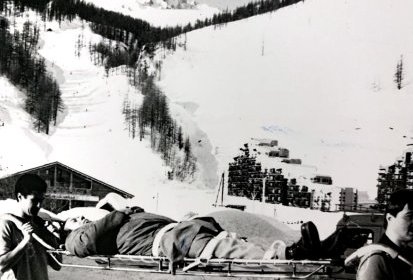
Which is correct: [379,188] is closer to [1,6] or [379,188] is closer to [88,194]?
[88,194]

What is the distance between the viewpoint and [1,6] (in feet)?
12.3

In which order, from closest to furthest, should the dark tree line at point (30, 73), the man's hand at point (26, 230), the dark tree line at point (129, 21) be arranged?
the man's hand at point (26, 230) < the dark tree line at point (129, 21) < the dark tree line at point (30, 73)

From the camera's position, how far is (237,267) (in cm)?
225

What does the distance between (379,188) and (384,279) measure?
1211mm

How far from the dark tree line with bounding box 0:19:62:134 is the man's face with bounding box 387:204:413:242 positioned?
232 cm

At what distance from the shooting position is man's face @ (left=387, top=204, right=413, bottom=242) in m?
1.49

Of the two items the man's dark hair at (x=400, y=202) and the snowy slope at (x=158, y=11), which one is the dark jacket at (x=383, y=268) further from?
the snowy slope at (x=158, y=11)

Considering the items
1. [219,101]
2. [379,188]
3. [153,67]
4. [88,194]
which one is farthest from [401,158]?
[88,194]

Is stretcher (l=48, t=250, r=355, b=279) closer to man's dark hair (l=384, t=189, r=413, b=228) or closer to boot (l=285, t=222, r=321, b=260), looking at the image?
boot (l=285, t=222, r=321, b=260)

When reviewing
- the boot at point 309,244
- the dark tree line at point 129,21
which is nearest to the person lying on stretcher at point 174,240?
the boot at point 309,244

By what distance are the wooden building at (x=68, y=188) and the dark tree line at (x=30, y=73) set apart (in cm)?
24

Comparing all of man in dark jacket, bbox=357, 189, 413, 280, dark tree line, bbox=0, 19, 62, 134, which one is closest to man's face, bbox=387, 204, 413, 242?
man in dark jacket, bbox=357, 189, 413, 280

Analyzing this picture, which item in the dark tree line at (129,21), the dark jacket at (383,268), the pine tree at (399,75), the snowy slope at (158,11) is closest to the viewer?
the dark jacket at (383,268)

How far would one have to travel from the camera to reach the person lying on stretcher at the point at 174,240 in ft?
6.69
